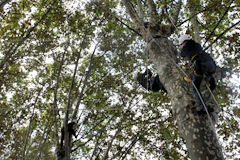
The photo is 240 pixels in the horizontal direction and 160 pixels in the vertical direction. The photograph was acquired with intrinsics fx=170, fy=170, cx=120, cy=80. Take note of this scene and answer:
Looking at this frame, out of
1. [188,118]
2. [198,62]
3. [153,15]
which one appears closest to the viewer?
[188,118]

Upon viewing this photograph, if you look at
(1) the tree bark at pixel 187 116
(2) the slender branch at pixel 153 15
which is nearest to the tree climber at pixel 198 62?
(1) the tree bark at pixel 187 116

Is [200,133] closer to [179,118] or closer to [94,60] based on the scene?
[179,118]

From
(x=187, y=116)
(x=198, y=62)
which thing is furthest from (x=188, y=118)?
(x=198, y=62)

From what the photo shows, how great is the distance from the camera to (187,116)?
6.33 feet

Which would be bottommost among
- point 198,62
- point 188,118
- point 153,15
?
point 188,118

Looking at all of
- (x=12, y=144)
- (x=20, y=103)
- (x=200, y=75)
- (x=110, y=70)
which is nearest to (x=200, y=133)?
(x=200, y=75)

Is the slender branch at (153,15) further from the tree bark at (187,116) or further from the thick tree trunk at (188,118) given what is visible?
the thick tree trunk at (188,118)

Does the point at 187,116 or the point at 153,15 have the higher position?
the point at 153,15

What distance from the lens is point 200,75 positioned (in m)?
2.98

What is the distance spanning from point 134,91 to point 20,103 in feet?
18.0

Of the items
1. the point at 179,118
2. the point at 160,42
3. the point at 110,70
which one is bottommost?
the point at 179,118

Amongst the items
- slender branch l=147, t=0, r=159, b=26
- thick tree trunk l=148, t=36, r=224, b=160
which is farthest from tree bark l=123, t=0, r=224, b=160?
slender branch l=147, t=0, r=159, b=26

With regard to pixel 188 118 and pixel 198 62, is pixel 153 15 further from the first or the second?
pixel 188 118

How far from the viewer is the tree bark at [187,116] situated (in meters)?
1.67
